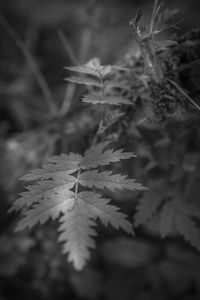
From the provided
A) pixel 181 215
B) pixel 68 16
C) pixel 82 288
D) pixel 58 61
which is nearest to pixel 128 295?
pixel 82 288

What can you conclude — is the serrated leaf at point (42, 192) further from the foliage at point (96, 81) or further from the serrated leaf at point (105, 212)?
the foliage at point (96, 81)

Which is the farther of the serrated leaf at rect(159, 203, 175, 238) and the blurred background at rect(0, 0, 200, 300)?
the blurred background at rect(0, 0, 200, 300)

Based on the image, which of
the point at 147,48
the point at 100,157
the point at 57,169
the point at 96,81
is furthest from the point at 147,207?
the point at 147,48

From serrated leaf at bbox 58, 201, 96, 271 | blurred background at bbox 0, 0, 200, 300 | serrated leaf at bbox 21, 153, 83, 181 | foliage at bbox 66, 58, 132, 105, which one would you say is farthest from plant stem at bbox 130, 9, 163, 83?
serrated leaf at bbox 58, 201, 96, 271

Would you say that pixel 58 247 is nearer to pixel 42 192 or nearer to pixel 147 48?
pixel 42 192

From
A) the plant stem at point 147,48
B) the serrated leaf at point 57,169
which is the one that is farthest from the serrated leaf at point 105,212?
the plant stem at point 147,48

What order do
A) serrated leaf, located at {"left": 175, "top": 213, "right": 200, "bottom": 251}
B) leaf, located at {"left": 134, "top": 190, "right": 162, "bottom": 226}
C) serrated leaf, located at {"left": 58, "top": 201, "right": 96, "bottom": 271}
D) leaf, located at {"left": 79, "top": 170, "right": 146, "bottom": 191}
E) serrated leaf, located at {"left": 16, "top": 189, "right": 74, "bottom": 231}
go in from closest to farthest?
serrated leaf, located at {"left": 58, "top": 201, "right": 96, "bottom": 271} → serrated leaf, located at {"left": 16, "top": 189, "right": 74, "bottom": 231} → leaf, located at {"left": 79, "top": 170, "right": 146, "bottom": 191} → serrated leaf, located at {"left": 175, "top": 213, "right": 200, "bottom": 251} → leaf, located at {"left": 134, "top": 190, "right": 162, "bottom": 226}

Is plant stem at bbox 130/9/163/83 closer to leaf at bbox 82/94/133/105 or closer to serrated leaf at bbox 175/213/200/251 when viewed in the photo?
leaf at bbox 82/94/133/105
